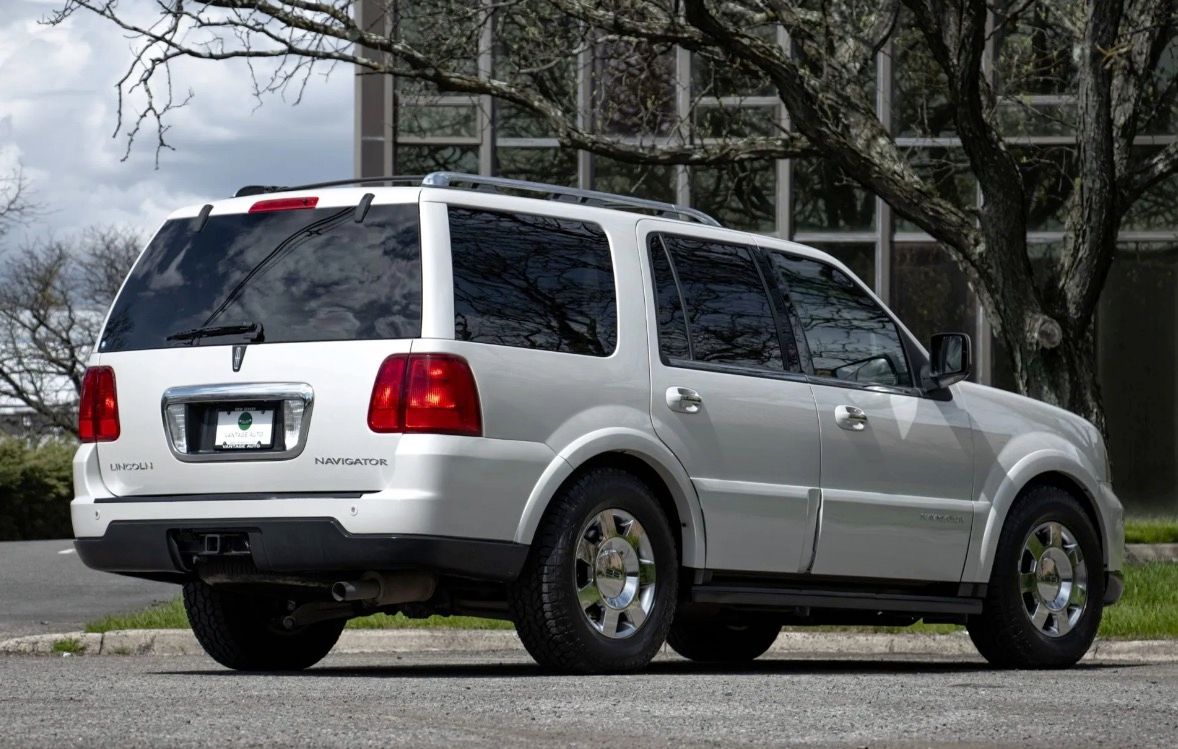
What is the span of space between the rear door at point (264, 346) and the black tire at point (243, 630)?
2.83 ft

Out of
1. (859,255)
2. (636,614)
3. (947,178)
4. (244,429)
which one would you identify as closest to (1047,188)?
(947,178)

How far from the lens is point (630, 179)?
22750 mm

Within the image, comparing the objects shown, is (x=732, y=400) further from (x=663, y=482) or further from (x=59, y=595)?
(x=59, y=595)

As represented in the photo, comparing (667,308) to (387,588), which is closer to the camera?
(387,588)

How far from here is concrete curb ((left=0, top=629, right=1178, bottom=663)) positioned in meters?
10.5

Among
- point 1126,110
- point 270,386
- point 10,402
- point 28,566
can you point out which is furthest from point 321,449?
point 10,402

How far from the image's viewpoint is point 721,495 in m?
7.96

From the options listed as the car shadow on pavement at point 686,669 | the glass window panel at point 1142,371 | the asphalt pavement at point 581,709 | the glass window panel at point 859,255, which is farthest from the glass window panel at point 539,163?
the asphalt pavement at point 581,709

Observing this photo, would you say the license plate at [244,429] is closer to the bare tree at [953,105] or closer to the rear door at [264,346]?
the rear door at [264,346]

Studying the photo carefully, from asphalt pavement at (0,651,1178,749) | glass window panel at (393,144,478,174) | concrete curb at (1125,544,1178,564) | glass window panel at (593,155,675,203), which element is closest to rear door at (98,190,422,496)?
asphalt pavement at (0,651,1178,749)

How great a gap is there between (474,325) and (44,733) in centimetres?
240

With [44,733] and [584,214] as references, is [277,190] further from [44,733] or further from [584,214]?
[44,733]

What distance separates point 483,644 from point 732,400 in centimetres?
373

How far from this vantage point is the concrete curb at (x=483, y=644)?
34.4 ft
